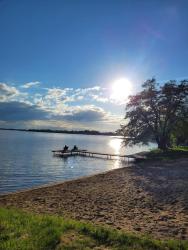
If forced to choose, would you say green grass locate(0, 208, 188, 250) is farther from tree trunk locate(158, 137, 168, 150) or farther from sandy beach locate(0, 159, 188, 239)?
tree trunk locate(158, 137, 168, 150)

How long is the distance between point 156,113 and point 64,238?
1591 inches

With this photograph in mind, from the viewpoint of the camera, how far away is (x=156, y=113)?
45.2 m

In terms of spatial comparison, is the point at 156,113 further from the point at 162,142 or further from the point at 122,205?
the point at 122,205

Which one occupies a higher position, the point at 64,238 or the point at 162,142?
the point at 162,142

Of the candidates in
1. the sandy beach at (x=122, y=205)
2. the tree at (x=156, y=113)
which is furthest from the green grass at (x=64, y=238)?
the tree at (x=156, y=113)

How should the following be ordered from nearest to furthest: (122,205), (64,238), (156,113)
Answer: (64,238)
(122,205)
(156,113)

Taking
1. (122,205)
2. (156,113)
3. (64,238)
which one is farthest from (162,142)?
(64,238)

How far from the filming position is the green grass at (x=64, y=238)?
20.0ft

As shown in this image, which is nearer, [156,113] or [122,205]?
[122,205]

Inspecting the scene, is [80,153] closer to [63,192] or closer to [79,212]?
[63,192]

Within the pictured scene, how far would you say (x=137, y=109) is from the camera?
4612 centimetres

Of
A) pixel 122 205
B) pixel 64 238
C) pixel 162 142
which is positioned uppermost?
pixel 162 142

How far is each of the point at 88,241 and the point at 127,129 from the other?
41787 millimetres

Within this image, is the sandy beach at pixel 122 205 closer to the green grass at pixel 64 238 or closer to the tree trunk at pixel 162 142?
the green grass at pixel 64 238
